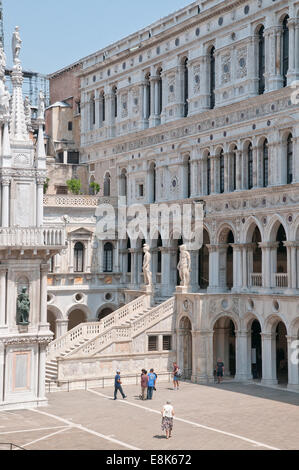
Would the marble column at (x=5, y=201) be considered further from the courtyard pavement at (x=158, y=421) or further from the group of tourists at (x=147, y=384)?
the group of tourists at (x=147, y=384)

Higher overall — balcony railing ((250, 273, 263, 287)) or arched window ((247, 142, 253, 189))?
arched window ((247, 142, 253, 189))

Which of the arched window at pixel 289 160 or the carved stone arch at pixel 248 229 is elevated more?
the arched window at pixel 289 160

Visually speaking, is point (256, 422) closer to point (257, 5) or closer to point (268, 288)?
point (268, 288)

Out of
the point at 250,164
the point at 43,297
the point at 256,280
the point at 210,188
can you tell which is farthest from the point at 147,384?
the point at 210,188

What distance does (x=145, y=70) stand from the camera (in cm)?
4938

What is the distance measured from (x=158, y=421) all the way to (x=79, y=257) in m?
21.5

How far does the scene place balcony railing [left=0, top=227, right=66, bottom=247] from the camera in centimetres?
3175

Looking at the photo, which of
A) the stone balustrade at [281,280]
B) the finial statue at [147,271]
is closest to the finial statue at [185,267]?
the finial statue at [147,271]

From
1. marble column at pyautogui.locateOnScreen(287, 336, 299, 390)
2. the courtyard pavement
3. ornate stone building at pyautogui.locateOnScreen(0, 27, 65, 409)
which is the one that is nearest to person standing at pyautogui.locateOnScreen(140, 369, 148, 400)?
the courtyard pavement

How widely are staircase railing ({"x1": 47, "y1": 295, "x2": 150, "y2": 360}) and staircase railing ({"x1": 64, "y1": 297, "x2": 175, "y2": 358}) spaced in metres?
0.50

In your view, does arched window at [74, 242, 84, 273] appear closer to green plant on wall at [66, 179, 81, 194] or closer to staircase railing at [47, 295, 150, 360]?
green plant on wall at [66, 179, 81, 194]

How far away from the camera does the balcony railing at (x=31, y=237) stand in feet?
104

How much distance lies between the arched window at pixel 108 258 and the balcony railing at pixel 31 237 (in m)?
18.0
